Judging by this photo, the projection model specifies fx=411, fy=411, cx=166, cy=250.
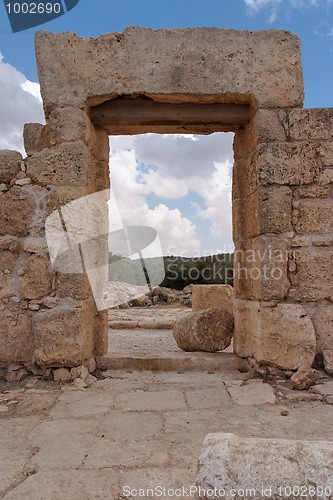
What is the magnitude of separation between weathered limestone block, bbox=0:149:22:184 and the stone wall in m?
2.06

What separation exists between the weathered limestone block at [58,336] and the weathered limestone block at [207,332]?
120cm

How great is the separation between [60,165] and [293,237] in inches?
81.5

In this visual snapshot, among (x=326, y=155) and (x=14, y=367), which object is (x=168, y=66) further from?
(x=14, y=367)

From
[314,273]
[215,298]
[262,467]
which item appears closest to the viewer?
[262,467]

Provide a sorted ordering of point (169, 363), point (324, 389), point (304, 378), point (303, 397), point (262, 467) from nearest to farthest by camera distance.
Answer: point (262, 467) < point (303, 397) < point (324, 389) < point (304, 378) < point (169, 363)

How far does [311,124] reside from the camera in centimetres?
354

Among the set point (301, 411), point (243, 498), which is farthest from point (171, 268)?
point (243, 498)

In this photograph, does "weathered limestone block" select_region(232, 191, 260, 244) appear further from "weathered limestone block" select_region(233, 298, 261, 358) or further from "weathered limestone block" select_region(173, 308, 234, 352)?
"weathered limestone block" select_region(173, 308, 234, 352)

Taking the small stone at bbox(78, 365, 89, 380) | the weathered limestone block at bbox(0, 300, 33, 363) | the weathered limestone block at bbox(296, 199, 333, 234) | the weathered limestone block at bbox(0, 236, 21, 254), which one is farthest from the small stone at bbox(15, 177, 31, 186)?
the weathered limestone block at bbox(296, 199, 333, 234)

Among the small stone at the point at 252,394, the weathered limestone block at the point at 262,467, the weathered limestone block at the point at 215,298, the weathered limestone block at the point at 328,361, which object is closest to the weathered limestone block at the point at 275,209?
the weathered limestone block at the point at 328,361

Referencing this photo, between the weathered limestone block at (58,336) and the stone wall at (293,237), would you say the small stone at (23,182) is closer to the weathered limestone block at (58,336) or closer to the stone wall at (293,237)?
the weathered limestone block at (58,336)

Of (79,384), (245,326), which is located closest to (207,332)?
(245,326)

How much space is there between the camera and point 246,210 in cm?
392

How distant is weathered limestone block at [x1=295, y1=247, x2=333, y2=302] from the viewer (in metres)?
3.43
